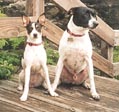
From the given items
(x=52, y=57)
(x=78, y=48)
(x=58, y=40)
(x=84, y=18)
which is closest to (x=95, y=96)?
(x=78, y=48)

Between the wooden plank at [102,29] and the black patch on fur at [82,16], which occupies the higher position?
the black patch on fur at [82,16]

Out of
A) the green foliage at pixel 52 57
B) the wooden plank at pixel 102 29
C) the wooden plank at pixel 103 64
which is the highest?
the wooden plank at pixel 102 29

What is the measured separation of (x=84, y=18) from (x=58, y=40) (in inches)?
56.3

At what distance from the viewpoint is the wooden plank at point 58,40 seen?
5.95 metres

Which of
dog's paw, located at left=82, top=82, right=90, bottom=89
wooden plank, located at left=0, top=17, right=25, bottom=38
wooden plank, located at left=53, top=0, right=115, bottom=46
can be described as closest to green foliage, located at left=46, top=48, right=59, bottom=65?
wooden plank, located at left=53, top=0, right=115, bottom=46

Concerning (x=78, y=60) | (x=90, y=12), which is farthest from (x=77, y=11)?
(x=78, y=60)

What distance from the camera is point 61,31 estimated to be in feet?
19.9

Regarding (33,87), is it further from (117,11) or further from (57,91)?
(117,11)

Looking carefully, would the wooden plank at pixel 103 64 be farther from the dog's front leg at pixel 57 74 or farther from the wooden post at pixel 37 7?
the dog's front leg at pixel 57 74

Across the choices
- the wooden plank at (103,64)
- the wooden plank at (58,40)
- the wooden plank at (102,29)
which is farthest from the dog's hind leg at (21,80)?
the wooden plank at (103,64)

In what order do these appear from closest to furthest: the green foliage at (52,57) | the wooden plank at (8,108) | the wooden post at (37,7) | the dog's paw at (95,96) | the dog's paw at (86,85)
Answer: the wooden plank at (8,108) < the dog's paw at (95,96) < the dog's paw at (86,85) < the wooden post at (37,7) < the green foliage at (52,57)

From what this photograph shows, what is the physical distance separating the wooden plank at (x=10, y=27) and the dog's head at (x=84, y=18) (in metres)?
1.03

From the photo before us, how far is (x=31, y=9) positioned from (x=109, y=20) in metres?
4.59

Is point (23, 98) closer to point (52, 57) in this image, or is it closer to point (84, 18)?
point (84, 18)
